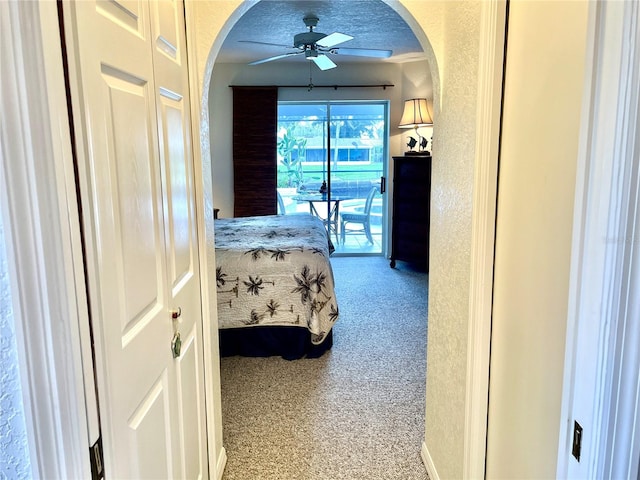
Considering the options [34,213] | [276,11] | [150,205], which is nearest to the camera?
[34,213]

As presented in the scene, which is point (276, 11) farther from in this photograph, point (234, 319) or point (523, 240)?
point (523, 240)

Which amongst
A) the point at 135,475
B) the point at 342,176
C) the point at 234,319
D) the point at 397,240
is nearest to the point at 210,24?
the point at 135,475

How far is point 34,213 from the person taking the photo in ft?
2.04

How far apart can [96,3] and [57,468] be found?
0.79 metres

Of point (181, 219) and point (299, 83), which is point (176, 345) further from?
point (299, 83)

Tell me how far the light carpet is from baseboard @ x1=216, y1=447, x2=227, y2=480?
33mm

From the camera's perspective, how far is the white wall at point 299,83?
5.92 m

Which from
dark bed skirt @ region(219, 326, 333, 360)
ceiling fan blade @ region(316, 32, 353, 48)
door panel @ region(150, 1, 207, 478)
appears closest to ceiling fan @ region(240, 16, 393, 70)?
ceiling fan blade @ region(316, 32, 353, 48)

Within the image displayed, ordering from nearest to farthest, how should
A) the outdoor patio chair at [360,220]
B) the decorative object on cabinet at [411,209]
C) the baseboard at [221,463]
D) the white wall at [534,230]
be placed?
the white wall at [534,230] → the baseboard at [221,463] → the decorative object on cabinet at [411,209] → the outdoor patio chair at [360,220]

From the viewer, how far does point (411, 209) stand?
5.41 m

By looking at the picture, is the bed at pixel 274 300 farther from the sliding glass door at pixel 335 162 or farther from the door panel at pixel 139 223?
the sliding glass door at pixel 335 162

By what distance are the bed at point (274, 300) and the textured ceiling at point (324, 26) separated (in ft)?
6.27

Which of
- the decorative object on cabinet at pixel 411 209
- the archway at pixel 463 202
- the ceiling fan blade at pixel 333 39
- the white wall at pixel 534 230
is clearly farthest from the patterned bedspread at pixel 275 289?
the decorative object on cabinet at pixel 411 209

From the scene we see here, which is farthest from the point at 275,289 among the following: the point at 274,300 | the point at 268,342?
the point at 268,342
